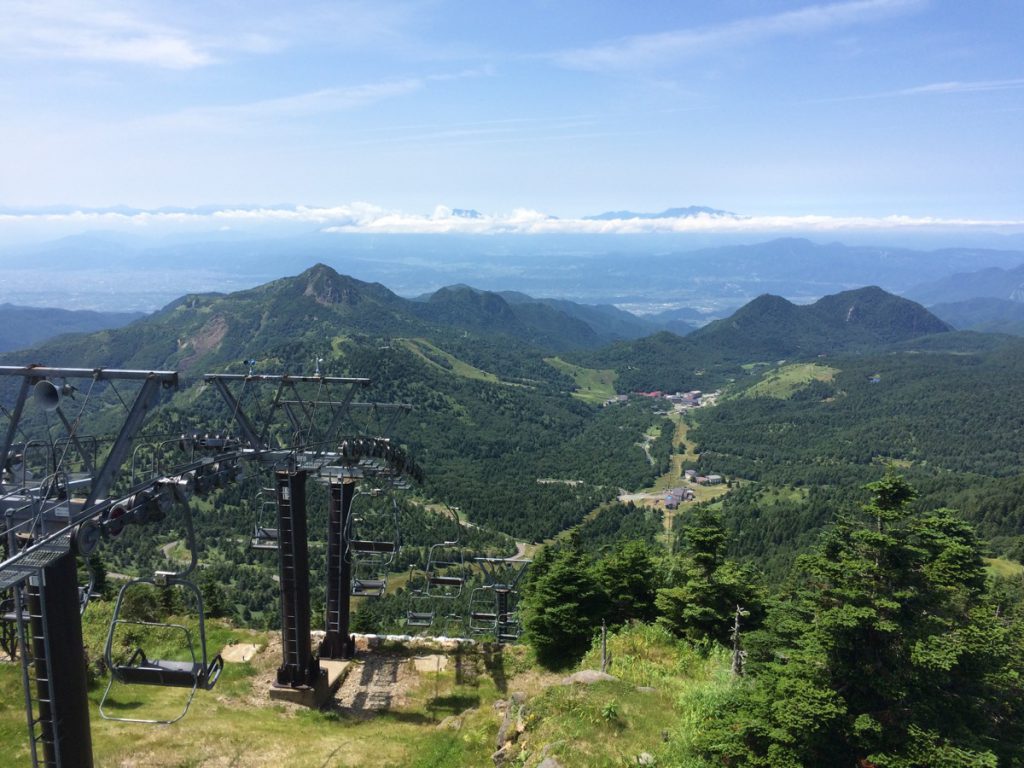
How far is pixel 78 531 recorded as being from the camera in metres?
11.7

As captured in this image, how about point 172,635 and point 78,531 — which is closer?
point 78,531

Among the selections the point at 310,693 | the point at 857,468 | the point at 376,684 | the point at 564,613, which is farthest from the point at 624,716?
the point at 857,468

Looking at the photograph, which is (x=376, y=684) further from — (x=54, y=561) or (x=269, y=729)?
(x=54, y=561)

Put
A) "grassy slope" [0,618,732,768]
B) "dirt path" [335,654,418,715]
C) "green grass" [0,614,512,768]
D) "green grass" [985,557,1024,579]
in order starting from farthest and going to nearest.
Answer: "green grass" [985,557,1024,579]
"dirt path" [335,654,418,715]
"green grass" [0,614,512,768]
"grassy slope" [0,618,732,768]

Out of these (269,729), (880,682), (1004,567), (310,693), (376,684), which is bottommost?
(1004,567)

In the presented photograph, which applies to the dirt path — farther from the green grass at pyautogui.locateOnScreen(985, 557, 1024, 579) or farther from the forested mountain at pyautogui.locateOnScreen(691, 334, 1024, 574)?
the green grass at pyautogui.locateOnScreen(985, 557, 1024, 579)

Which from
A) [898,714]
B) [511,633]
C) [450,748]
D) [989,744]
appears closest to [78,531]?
[450,748]

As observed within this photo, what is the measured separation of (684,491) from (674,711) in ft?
433

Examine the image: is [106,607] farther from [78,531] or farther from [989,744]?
[989,744]

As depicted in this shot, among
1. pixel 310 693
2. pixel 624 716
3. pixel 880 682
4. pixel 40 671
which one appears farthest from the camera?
pixel 310 693

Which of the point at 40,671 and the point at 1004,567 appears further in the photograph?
the point at 1004,567

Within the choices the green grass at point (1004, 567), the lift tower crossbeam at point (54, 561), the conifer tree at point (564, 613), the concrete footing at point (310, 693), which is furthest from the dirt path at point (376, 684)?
the green grass at point (1004, 567)

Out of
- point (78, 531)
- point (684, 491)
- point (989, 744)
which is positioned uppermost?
point (78, 531)

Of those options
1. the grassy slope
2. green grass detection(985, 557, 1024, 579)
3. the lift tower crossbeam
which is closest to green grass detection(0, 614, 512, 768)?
the grassy slope
